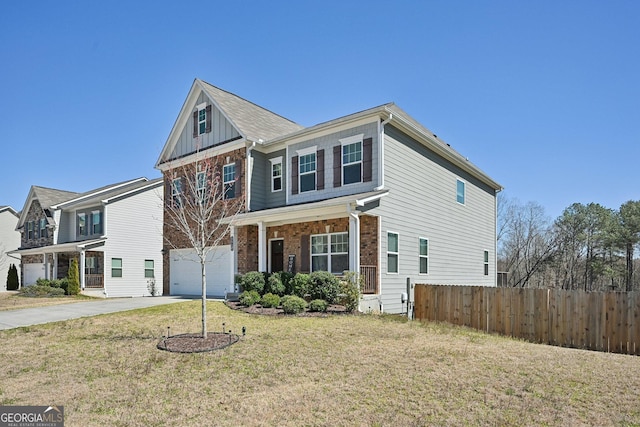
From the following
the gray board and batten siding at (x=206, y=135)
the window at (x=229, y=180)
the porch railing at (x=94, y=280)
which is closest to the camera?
the window at (x=229, y=180)

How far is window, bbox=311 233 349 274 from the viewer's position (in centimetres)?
1592

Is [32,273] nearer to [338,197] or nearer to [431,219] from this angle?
[338,197]

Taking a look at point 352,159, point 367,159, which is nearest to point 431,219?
point 367,159

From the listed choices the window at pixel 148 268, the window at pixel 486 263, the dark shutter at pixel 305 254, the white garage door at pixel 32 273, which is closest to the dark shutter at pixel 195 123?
the dark shutter at pixel 305 254

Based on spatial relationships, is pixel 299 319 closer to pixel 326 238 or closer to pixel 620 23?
pixel 326 238

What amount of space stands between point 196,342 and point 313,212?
7169mm

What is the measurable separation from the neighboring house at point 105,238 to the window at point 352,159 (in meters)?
15.3

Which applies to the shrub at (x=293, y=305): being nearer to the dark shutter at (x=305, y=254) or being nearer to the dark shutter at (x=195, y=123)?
the dark shutter at (x=305, y=254)

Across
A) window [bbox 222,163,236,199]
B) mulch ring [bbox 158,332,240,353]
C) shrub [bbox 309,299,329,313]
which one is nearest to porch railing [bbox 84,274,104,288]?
window [bbox 222,163,236,199]

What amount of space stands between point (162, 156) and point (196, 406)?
19.9 m

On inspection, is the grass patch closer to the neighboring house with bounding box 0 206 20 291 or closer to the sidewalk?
the sidewalk

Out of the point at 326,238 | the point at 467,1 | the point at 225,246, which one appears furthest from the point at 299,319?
the point at 467,1

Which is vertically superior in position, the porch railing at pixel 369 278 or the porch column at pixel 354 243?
the porch column at pixel 354 243

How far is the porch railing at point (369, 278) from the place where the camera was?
14.5 m
